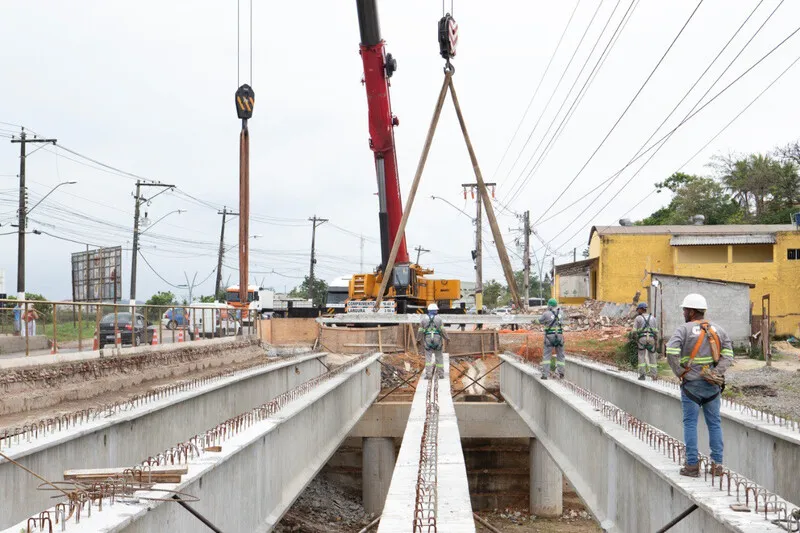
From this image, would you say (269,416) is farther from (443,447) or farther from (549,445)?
(549,445)

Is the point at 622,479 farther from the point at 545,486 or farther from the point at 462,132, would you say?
the point at 462,132

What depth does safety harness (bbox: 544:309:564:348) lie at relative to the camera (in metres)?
16.5

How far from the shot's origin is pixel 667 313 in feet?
92.2

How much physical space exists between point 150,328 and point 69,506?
17.7m

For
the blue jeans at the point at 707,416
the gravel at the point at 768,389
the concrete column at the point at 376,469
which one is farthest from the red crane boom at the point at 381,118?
the blue jeans at the point at 707,416

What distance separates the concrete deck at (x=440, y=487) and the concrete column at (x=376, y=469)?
8.08 m

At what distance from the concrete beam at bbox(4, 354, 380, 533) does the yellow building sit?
95.3 ft

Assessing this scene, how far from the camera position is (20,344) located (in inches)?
655

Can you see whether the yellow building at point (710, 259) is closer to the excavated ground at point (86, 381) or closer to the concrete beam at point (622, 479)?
the excavated ground at point (86, 381)

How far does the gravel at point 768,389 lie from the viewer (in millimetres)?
15094

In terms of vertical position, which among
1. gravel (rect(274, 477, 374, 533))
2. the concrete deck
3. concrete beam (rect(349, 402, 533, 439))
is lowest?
gravel (rect(274, 477, 374, 533))

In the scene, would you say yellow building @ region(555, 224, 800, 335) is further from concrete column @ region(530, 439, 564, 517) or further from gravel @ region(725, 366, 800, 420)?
concrete column @ region(530, 439, 564, 517)

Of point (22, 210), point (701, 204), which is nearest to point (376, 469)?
point (22, 210)

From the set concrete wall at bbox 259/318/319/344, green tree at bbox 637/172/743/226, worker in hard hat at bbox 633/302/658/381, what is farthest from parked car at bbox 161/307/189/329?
green tree at bbox 637/172/743/226
